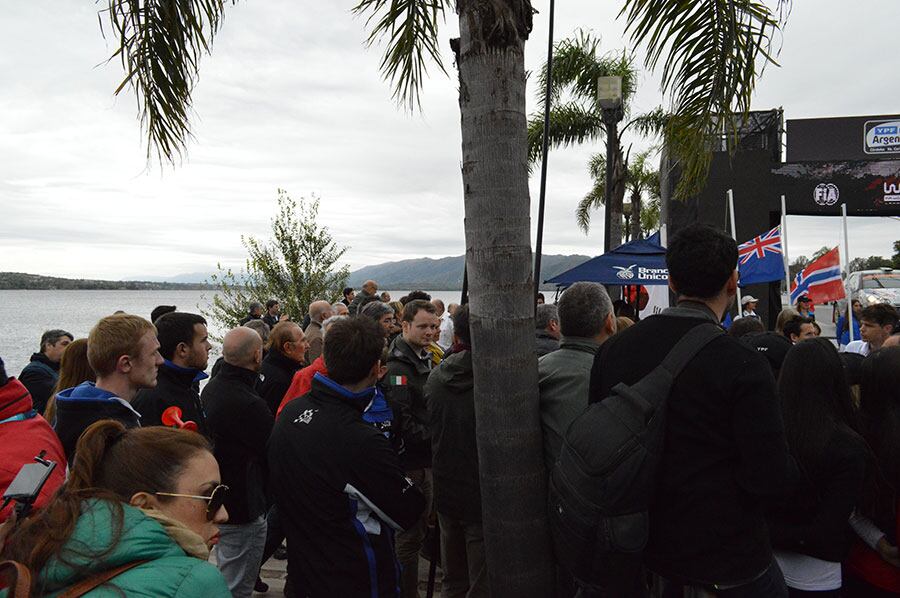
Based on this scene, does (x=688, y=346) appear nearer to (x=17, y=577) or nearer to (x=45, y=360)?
(x=17, y=577)

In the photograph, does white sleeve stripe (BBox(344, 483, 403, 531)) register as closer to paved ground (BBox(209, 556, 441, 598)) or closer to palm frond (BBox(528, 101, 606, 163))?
paved ground (BBox(209, 556, 441, 598))

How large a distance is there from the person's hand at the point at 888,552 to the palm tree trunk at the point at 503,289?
1403mm

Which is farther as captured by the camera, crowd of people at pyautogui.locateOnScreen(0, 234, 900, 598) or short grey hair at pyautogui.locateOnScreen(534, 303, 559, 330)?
short grey hair at pyautogui.locateOnScreen(534, 303, 559, 330)

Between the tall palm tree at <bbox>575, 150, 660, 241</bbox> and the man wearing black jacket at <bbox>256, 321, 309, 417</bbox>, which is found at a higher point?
the tall palm tree at <bbox>575, 150, 660, 241</bbox>

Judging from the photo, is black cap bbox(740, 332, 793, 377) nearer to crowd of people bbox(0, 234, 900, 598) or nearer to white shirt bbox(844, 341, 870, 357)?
crowd of people bbox(0, 234, 900, 598)

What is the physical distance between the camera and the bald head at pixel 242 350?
4109 millimetres

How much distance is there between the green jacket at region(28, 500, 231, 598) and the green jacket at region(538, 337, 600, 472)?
1618 mm

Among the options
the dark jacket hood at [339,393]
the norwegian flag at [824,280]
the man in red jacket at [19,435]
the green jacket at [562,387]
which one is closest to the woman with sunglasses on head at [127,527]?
the man in red jacket at [19,435]

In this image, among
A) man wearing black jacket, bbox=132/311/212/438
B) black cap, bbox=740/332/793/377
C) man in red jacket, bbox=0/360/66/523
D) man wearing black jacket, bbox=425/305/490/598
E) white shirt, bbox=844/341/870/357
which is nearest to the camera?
man in red jacket, bbox=0/360/66/523

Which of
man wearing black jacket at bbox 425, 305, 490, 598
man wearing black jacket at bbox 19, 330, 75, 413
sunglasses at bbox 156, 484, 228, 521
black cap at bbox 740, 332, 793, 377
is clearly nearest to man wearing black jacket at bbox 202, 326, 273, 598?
man wearing black jacket at bbox 425, 305, 490, 598

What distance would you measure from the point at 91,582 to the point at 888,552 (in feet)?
9.64

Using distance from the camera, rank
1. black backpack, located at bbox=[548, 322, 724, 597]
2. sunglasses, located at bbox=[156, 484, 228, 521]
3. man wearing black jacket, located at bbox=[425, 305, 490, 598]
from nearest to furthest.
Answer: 1. sunglasses, located at bbox=[156, 484, 228, 521]
2. black backpack, located at bbox=[548, 322, 724, 597]
3. man wearing black jacket, located at bbox=[425, 305, 490, 598]

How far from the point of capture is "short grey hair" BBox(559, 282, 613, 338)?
10.8 feet

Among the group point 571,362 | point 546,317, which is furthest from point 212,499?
point 546,317
